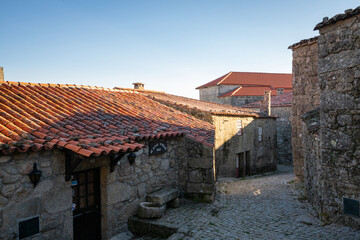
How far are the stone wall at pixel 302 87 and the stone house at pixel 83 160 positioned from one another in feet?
14.8

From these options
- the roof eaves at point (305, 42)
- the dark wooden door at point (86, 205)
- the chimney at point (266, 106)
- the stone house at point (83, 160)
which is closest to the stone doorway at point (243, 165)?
the chimney at point (266, 106)

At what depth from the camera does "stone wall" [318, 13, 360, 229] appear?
4.89 metres

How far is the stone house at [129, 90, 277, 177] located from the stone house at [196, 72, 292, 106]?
1197 cm

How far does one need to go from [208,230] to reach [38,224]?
125 inches

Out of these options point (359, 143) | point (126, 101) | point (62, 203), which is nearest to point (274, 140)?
point (126, 101)

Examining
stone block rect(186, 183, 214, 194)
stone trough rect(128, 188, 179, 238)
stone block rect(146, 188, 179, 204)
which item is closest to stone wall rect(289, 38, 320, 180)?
stone block rect(186, 183, 214, 194)

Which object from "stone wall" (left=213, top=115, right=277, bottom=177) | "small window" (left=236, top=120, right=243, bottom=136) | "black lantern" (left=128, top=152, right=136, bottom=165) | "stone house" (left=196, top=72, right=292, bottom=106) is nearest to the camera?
"black lantern" (left=128, top=152, right=136, bottom=165)

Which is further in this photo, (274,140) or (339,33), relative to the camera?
(274,140)

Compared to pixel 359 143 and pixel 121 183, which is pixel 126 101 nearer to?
pixel 121 183

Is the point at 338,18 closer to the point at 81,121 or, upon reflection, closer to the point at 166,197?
the point at 166,197

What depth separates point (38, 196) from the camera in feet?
14.1

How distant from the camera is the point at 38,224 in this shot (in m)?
4.28

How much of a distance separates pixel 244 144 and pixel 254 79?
789 inches

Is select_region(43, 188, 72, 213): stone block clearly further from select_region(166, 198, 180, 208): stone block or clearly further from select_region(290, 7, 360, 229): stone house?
select_region(290, 7, 360, 229): stone house
